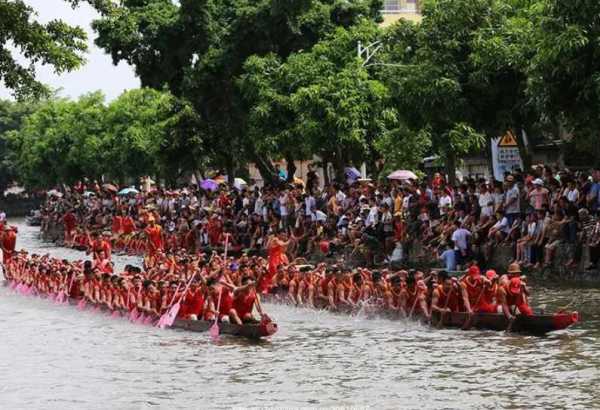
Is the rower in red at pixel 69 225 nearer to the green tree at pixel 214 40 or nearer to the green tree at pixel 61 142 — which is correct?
the green tree at pixel 214 40

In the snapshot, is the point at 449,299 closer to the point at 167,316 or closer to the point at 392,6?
the point at 167,316

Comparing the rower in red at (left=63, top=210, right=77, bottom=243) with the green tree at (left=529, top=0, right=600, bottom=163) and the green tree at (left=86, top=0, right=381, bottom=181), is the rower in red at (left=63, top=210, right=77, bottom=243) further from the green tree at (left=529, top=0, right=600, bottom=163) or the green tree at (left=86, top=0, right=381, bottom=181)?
the green tree at (left=529, top=0, right=600, bottom=163)

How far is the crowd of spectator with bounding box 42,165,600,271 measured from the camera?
24328 mm

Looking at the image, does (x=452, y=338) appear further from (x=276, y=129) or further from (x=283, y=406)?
(x=276, y=129)

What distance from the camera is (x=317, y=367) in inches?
718

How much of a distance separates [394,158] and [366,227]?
7.21 metres

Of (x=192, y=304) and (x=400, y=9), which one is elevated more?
(x=400, y=9)

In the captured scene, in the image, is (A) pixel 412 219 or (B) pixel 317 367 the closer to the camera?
(B) pixel 317 367

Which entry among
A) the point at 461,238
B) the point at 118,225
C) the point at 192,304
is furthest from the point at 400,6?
the point at 192,304

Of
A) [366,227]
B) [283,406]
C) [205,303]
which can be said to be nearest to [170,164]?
[366,227]

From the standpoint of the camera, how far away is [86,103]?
79938 millimetres

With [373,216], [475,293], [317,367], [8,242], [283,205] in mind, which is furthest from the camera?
[8,242]

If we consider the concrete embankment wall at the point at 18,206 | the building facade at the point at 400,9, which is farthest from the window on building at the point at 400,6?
the concrete embankment wall at the point at 18,206

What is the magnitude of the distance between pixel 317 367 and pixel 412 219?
11.0m
